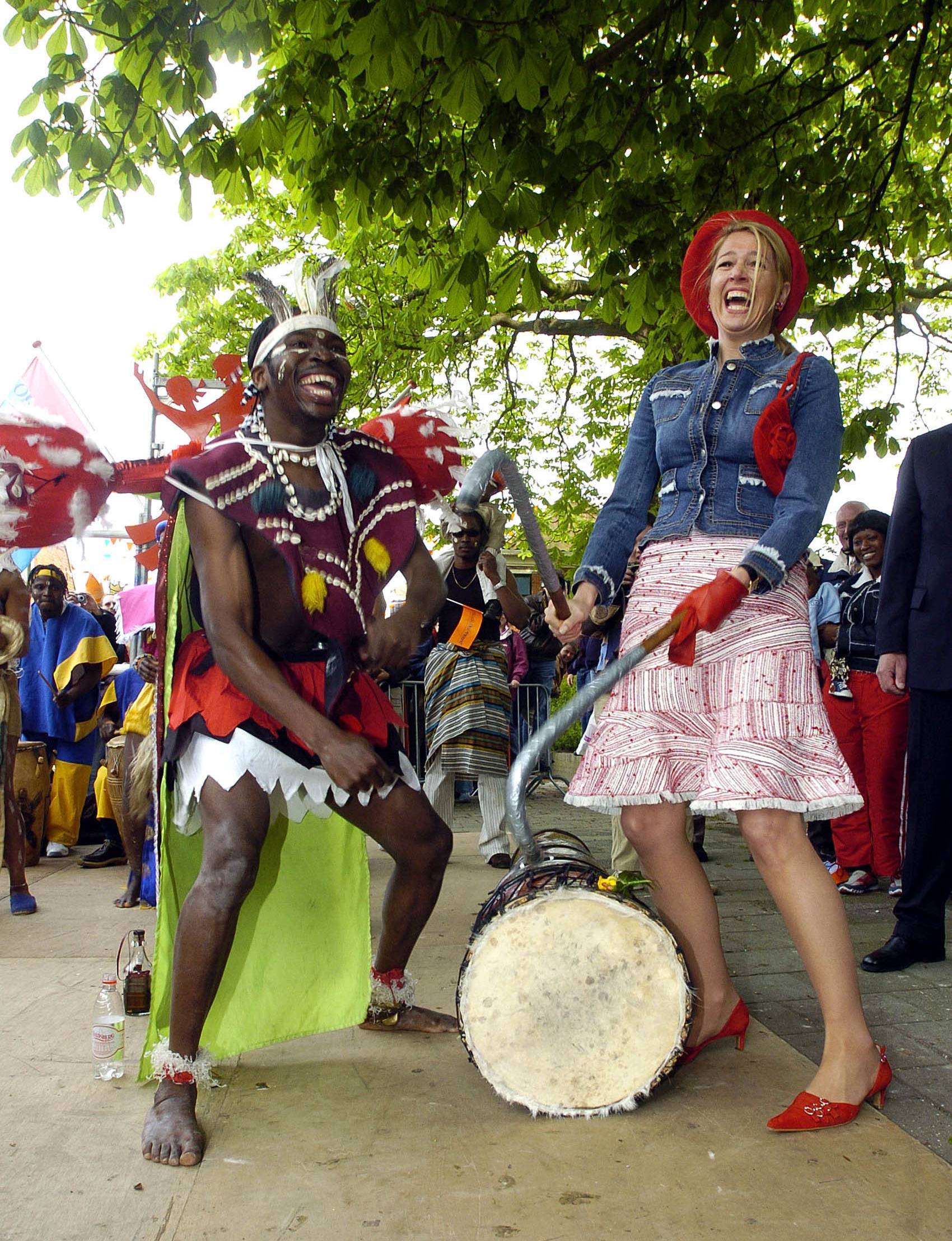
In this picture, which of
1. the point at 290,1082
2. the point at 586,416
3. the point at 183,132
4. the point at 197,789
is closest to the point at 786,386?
the point at 197,789

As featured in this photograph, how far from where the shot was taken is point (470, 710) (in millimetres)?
6402

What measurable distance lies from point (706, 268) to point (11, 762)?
428 cm

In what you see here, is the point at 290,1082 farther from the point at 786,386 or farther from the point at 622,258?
the point at 622,258

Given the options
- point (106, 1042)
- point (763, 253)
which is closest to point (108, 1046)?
point (106, 1042)

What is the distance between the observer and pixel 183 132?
193 inches

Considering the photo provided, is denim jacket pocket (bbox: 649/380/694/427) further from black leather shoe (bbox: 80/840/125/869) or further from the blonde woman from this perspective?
black leather shoe (bbox: 80/840/125/869)

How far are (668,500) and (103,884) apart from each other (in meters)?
4.69

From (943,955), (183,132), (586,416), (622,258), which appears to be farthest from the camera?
(586,416)

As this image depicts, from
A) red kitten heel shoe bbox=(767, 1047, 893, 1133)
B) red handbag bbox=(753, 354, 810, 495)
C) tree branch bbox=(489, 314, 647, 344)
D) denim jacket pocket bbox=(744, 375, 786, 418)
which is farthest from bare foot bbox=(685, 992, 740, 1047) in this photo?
tree branch bbox=(489, 314, 647, 344)

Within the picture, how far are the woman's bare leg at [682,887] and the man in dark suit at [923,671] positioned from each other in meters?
1.35

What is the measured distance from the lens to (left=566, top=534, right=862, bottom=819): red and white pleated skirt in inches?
102

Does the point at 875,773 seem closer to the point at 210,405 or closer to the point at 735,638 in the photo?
the point at 735,638

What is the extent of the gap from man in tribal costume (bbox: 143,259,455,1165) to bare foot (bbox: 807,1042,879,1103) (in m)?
1.15

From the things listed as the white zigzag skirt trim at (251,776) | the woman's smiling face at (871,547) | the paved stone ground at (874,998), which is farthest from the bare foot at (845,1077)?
the woman's smiling face at (871,547)
